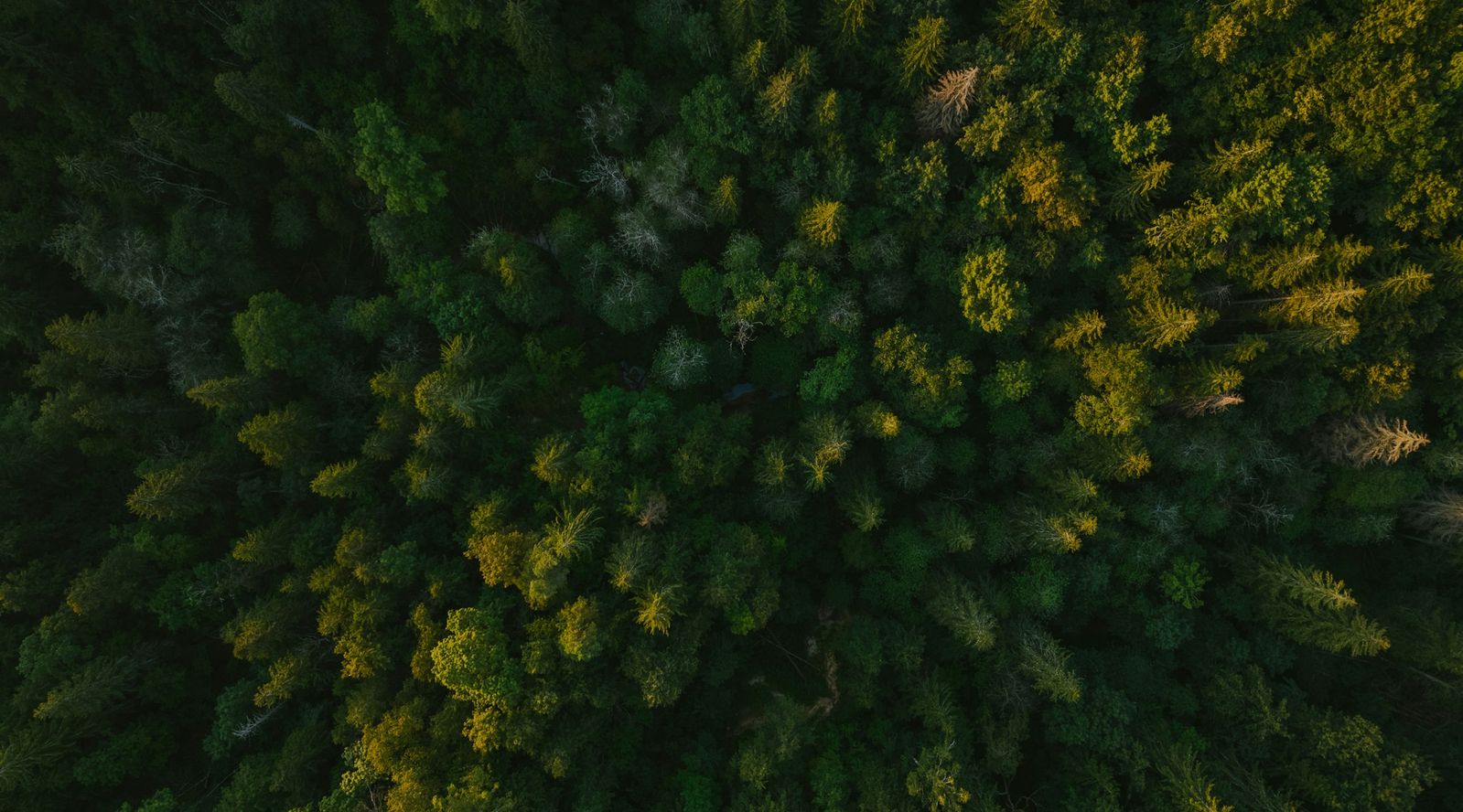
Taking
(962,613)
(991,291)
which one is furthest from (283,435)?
(991,291)

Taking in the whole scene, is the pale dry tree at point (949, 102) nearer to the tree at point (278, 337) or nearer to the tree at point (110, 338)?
the tree at point (278, 337)

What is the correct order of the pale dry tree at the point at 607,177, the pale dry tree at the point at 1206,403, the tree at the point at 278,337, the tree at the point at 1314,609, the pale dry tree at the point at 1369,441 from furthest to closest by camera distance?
the pale dry tree at the point at 607,177 → the tree at the point at 278,337 → the tree at the point at 1314,609 → the pale dry tree at the point at 1206,403 → the pale dry tree at the point at 1369,441

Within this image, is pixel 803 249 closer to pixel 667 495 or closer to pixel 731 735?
pixel 667 495

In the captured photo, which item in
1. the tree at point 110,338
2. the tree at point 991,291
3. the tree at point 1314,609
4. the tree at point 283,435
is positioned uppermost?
the tree at point 110,338

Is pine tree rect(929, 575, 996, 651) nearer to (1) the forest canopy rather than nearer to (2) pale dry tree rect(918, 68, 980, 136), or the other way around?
(1) the forest canopy

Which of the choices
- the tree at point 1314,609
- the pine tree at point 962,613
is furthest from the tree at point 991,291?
the tree at point 1314,609

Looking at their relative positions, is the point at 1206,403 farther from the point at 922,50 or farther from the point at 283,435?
the point at 283,435

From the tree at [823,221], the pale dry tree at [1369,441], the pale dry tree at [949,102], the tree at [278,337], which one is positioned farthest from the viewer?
the tree at [278,337]

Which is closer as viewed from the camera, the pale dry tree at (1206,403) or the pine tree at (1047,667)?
the pine tree at (1047,667)
